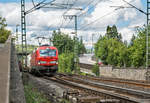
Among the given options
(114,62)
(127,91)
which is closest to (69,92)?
(127,91)

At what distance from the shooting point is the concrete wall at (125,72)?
2878 cm

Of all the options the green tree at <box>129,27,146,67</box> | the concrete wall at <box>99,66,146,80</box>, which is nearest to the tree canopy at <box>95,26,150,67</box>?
the green tree at <box>129,27,146,67</box>

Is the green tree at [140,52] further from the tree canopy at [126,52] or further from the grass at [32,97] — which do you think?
the grass at [32,97]

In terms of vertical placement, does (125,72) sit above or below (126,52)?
below

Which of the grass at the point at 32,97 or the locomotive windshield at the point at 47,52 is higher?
the locomotive windshield at the point at 47,52

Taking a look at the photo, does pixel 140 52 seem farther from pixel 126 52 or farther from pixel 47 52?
pixel 47 52

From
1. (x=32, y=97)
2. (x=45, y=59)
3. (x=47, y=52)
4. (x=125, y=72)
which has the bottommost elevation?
(x=125, y=72)

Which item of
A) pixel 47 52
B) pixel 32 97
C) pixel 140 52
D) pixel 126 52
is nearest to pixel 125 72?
pixel 140 52

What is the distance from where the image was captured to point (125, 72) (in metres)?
33.2

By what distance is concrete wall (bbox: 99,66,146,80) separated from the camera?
94.4ft

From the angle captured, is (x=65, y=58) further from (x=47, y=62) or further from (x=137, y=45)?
(x=47, y=62)

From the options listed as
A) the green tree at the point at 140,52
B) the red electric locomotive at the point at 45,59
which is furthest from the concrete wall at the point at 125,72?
the red electric locomotive at the point at 45,59

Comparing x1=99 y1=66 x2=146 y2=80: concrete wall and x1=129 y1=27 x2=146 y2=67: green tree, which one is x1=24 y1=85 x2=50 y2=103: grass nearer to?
x1=99 y1=66 x2=146 y2=80: concrete wall

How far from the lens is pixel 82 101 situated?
8.70 meters
